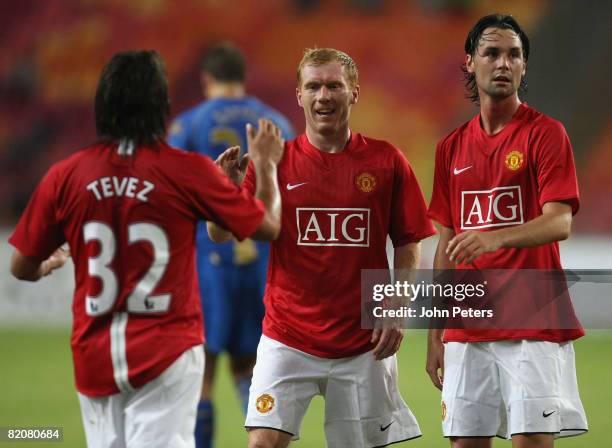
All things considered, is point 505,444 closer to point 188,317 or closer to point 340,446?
point 340,446

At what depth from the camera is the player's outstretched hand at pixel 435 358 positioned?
14.8 ft

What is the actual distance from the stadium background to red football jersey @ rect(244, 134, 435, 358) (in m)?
8.60

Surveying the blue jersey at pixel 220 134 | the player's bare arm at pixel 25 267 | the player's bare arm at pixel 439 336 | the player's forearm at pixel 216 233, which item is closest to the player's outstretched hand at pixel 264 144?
the player's forearm at pixel 216 233

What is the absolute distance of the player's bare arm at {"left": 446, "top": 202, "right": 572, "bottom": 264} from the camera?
12.6 ft

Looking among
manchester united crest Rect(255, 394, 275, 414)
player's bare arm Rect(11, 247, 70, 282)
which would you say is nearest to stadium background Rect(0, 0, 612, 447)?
manchester united crest Rect(255, 394, 275, 414)

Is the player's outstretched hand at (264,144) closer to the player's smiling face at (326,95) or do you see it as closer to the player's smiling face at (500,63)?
the player's smiling face at (326,95)

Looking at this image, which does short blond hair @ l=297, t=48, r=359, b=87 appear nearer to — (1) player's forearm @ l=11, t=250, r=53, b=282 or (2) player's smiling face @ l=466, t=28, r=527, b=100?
(2) player's smiling face @ l=466, t=28, r=527, b=100

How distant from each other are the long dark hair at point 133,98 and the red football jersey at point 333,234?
895 millimetres

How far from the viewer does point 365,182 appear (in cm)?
447

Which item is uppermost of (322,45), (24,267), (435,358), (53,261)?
(322,45)

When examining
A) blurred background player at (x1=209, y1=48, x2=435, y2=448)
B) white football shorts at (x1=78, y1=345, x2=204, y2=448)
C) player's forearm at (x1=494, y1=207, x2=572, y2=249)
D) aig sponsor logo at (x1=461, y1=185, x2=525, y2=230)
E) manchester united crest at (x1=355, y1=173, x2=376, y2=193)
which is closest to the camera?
white football shorts at (x1=78, y1=345, x2=204, y2=448)

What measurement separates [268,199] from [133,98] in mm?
600

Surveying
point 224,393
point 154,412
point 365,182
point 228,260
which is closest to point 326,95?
point 365,182

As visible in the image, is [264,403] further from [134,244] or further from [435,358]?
[134,244]
